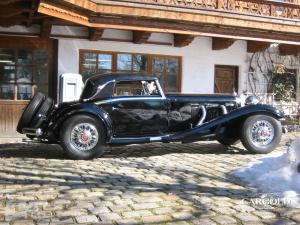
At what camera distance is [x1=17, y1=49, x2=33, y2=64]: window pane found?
11.9 m

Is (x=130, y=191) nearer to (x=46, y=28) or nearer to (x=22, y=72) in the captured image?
(x=46, y=28)

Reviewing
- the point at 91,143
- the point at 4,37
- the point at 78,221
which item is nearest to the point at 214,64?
the point at 4,37

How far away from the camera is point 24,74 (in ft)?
39.2

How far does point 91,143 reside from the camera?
7547mm

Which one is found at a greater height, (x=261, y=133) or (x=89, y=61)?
(x=89, y=61)

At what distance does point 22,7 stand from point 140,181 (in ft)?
17.6

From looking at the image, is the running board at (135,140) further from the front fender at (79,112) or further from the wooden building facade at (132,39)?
the wooden building facade at (132,39)

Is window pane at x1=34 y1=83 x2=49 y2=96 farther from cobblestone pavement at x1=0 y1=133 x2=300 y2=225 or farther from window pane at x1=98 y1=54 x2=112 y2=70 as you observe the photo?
cobblestone pavement at x1=0 y1=133 x2=300 y2=225

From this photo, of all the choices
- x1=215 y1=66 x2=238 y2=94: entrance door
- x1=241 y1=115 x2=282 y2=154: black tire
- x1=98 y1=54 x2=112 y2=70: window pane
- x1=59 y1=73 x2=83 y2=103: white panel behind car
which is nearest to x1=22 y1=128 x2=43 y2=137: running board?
x1=241 y1=115 x2=282 y2=154: black tire

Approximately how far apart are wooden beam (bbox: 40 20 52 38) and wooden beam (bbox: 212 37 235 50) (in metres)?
5.19

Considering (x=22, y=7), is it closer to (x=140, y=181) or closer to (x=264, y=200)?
(x=140, y=181)

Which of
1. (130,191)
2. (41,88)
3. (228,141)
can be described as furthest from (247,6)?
(130,191)

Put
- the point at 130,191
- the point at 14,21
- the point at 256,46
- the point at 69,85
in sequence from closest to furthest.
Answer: the point at 130,191 → the point at 14,21 → the point at 69,85 → the point at 256,46

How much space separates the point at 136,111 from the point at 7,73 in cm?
542
